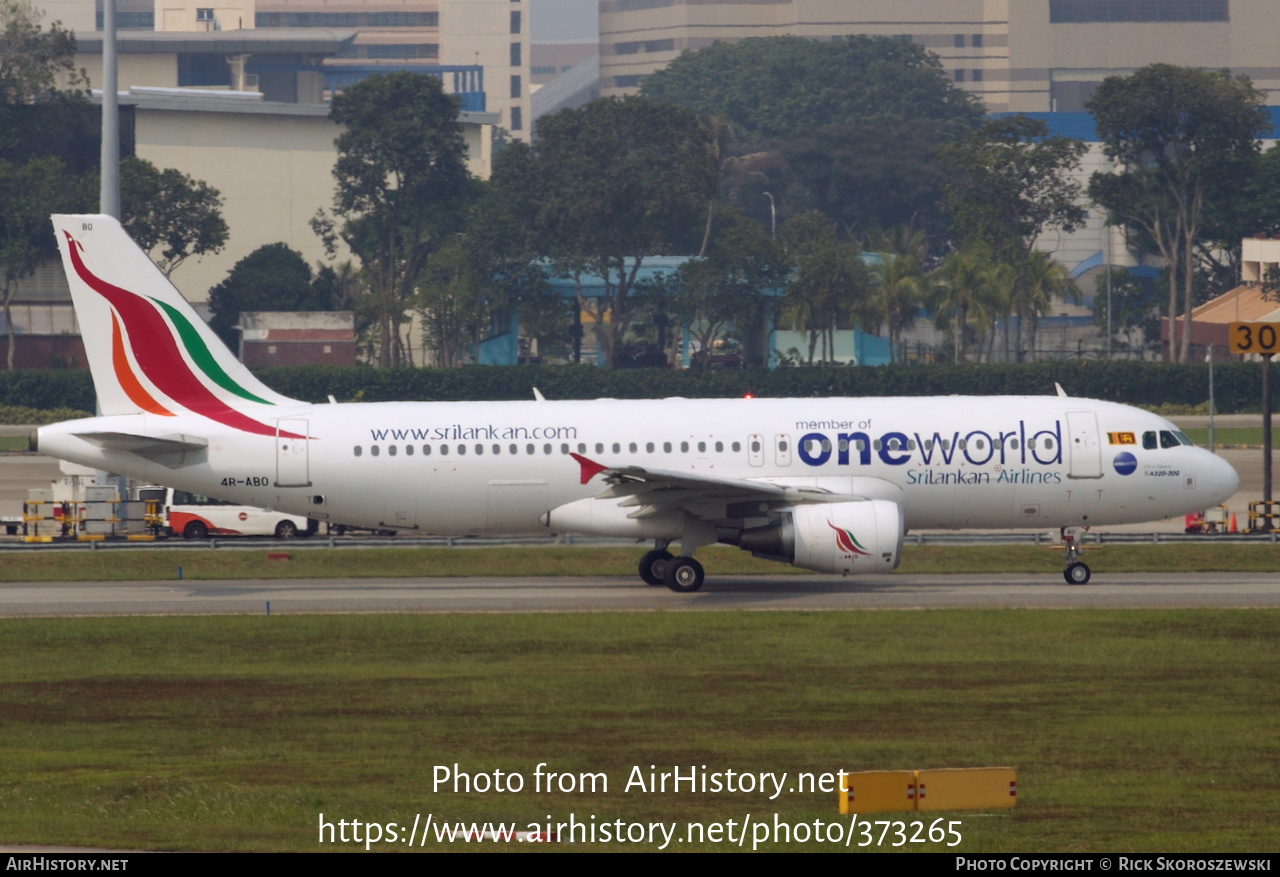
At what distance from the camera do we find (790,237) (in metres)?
110

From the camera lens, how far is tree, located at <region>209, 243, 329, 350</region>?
112m

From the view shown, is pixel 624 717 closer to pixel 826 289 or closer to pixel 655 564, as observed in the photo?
pixel 655 564

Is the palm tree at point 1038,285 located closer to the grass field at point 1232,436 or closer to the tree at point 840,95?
the grass field at point 1232,436

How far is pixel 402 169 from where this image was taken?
116 m

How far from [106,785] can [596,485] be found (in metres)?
18.6

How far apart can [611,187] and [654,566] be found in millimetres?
73316

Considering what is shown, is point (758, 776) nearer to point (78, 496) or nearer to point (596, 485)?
point (596, 485)

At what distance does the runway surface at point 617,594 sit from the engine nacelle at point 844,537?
0.76 m

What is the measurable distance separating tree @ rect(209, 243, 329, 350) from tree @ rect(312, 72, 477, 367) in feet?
14.7

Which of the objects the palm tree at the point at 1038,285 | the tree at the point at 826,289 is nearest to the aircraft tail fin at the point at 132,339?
the tree at the point at 826,289

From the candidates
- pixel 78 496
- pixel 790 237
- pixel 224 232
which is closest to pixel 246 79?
pixel 224 232

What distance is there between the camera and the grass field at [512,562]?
39906 millimetres

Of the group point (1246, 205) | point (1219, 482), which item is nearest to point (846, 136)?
point (1246, 205)
